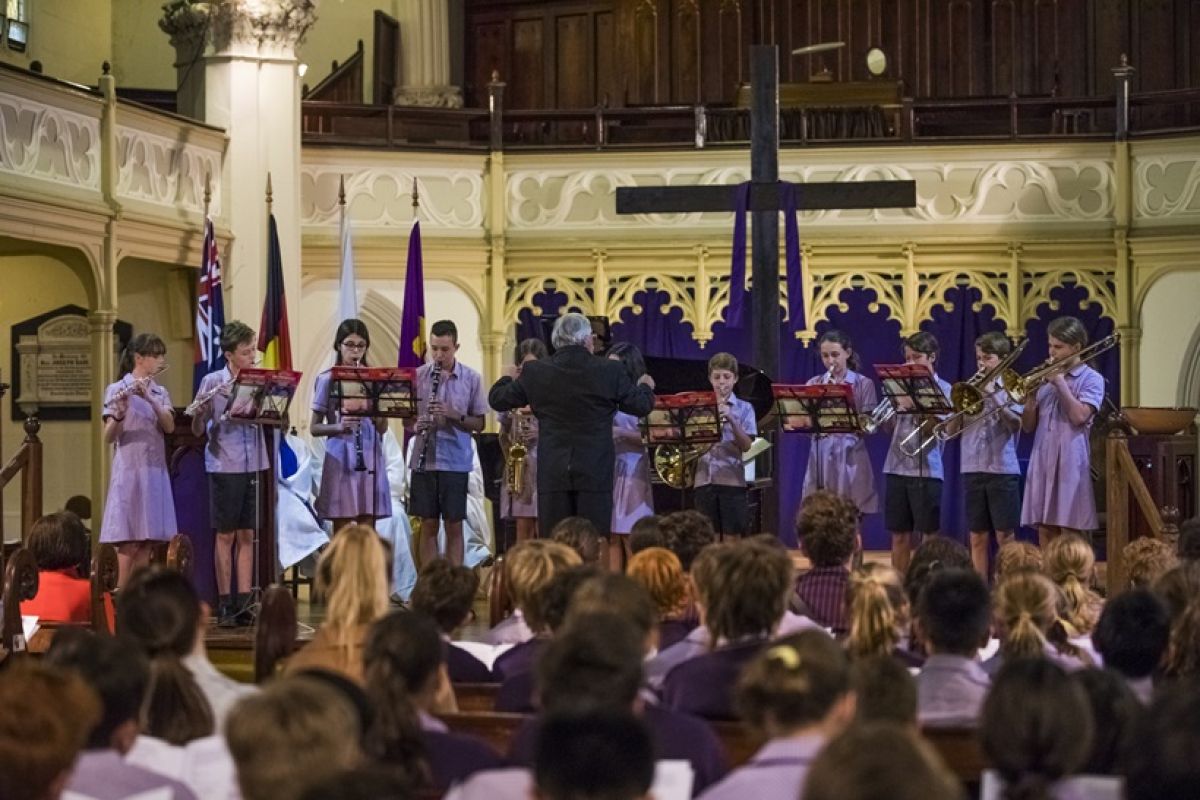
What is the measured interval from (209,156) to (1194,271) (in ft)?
24.2

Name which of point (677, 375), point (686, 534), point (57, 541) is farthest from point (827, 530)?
point (677, 375)

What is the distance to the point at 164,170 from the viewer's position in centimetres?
1364

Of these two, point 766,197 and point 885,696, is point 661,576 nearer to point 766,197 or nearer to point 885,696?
point 885,696

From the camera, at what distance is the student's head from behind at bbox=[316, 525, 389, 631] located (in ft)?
17.8

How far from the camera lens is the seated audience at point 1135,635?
5.06 metres

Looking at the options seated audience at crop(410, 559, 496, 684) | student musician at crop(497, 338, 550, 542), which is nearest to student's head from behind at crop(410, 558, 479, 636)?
seated audience at crop(410, 559, 496, 684)

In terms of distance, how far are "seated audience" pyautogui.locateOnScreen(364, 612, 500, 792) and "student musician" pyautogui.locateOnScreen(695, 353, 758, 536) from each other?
6439mm

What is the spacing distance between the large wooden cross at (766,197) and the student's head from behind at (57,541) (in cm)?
400

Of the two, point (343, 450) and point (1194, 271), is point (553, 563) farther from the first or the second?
point (1194, 271)

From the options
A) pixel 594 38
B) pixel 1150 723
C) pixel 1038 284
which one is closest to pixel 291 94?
pixel 594 38

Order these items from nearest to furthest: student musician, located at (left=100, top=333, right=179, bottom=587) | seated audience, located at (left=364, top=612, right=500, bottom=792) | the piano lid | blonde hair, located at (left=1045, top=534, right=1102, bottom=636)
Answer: seated audience, located at (left=364, top=612, right=500, bottom=792), blonde hair, located at (left=1045, top=534, right=1102, bottom=636), student musician, located at (left=100, top=333, right=179, bottom=587), the piano lid

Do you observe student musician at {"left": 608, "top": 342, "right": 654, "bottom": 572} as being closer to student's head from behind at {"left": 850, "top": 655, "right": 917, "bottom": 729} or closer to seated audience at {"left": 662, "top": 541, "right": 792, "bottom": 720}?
seated audience at {"left": 662, "top": 541, "right": 792, "bottom": 720}

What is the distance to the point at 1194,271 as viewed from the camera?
14266 millimetres

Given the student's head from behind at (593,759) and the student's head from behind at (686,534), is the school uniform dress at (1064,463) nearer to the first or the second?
the student's head from behind at (686,534)
